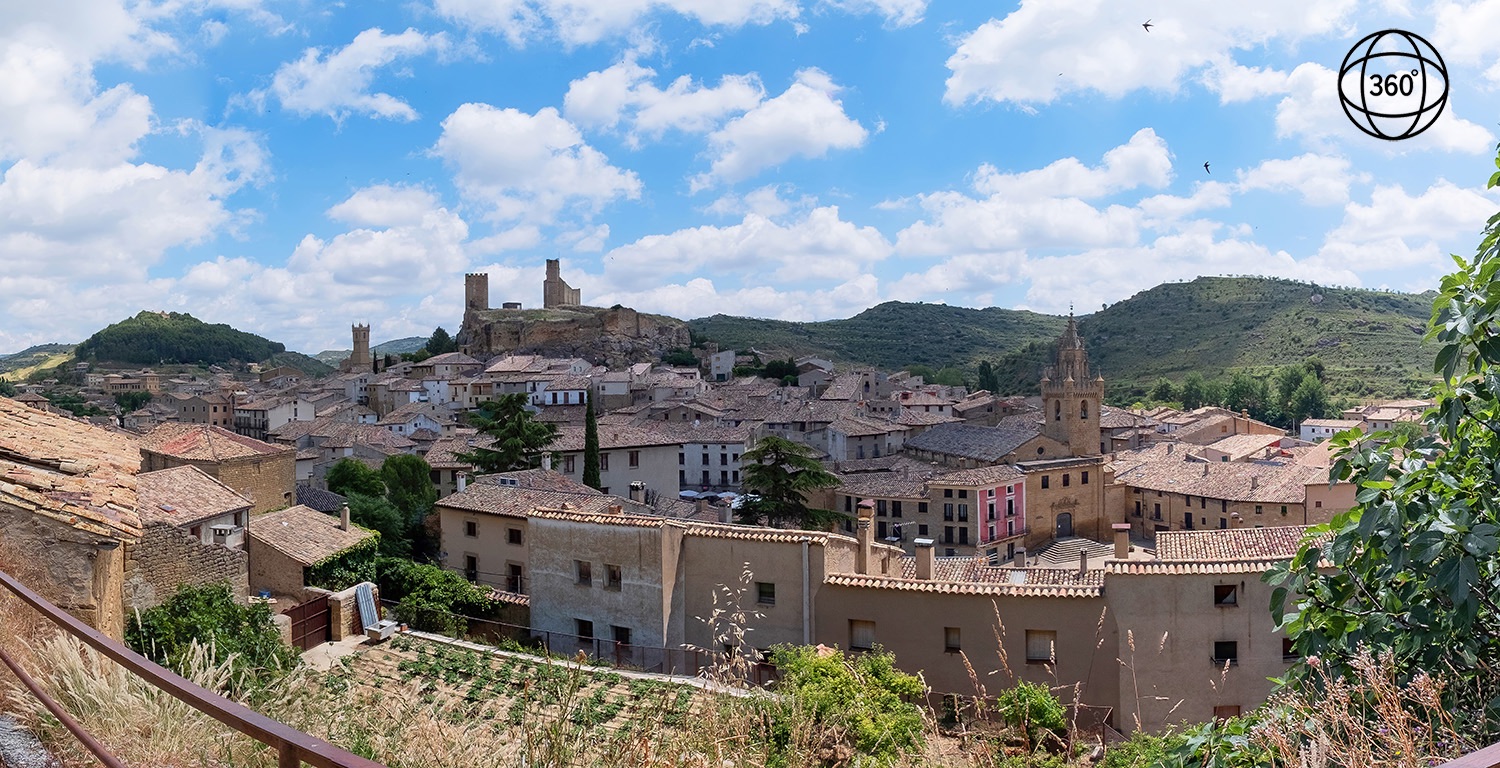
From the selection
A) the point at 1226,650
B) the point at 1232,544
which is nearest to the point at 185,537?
the point at 1226,650

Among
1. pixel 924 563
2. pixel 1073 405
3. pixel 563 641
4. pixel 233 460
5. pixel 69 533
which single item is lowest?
pixel 563 641

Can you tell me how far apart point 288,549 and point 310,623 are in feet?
11.8

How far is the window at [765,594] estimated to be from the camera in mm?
17016

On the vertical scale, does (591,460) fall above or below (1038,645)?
above

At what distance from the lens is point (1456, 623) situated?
10.1 feet

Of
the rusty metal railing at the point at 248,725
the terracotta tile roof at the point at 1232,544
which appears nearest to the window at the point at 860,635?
the terracotta tile roof at the point at 1232,544

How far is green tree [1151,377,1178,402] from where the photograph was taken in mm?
80000

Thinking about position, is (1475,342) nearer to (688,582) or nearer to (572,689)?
(572,689)

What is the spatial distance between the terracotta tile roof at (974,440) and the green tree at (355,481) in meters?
25.7

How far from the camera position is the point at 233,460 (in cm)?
2700

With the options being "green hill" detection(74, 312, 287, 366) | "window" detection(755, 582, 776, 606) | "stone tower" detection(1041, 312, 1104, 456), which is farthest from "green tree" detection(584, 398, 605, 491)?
"green hill" detection(74, 312, 287, 366)

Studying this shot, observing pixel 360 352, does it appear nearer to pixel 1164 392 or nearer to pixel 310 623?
pixel 1164 392

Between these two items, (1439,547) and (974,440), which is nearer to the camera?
(1439,547)

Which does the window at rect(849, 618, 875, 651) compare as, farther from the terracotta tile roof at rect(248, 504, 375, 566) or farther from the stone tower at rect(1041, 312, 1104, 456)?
the stone tower at rect(1041, 312, 1104, 456)
